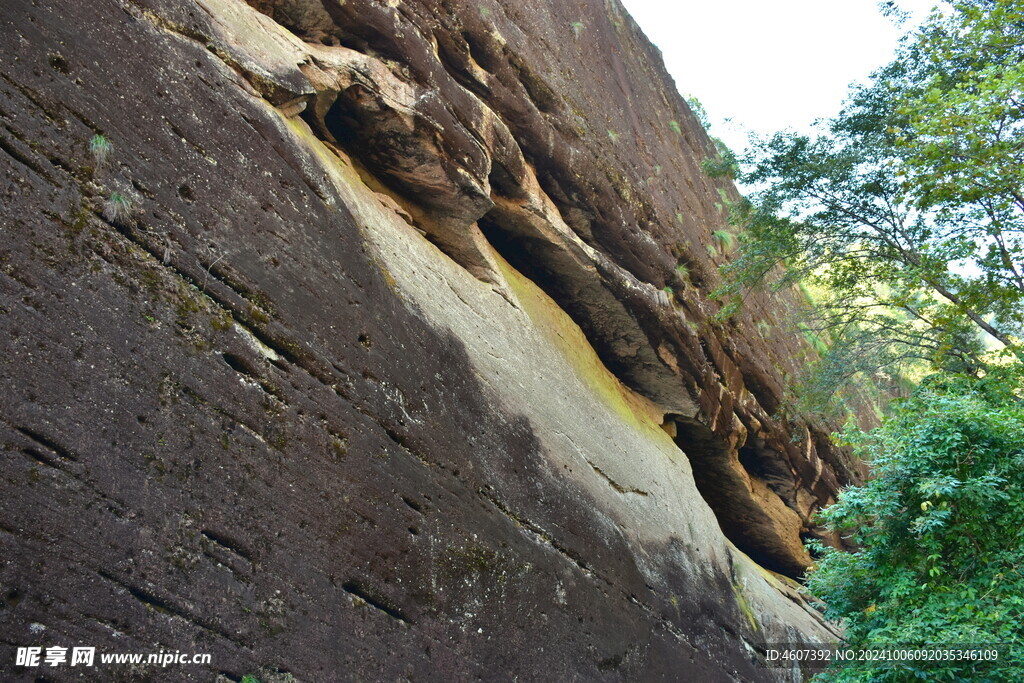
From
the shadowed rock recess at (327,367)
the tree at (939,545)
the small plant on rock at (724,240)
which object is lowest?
the shadowed rock recess at (327,367)

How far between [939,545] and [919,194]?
4.85 m

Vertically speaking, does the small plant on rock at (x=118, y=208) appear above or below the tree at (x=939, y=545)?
below

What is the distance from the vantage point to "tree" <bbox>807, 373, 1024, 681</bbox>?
7.27 meters

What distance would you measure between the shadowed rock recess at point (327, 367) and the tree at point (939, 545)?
1.64m

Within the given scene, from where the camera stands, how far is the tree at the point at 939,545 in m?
7.27

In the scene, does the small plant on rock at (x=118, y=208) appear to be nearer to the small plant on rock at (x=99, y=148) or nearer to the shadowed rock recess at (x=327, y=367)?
the shadowed rock recess at (x=327, y=367)

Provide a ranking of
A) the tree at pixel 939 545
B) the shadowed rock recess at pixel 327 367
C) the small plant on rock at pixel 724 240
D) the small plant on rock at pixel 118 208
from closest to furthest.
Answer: the shadowed rock recess at pixel 327 367, the small plant on rock at pixel 118 208, the tree at pixel 939 545, the small plant on rock at pixel 724 240

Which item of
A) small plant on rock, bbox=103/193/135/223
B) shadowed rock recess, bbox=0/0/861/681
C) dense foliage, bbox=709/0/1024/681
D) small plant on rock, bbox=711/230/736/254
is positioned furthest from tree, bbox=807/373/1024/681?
small plant on rock, bbox=103/193/135/223

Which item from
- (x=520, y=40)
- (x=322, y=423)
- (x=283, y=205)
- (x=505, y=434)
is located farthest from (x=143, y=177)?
(x=520, y=40)

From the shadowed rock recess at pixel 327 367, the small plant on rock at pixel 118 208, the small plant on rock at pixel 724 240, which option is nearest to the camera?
the shadowed rock recess at pixel 327 367

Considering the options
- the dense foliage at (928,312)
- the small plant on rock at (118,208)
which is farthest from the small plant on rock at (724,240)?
the small plant on rock at (118,208)

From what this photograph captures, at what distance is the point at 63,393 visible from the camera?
13.1ft

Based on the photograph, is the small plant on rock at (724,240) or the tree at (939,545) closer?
the tree at (939,545)

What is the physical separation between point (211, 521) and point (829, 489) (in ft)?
45.6
